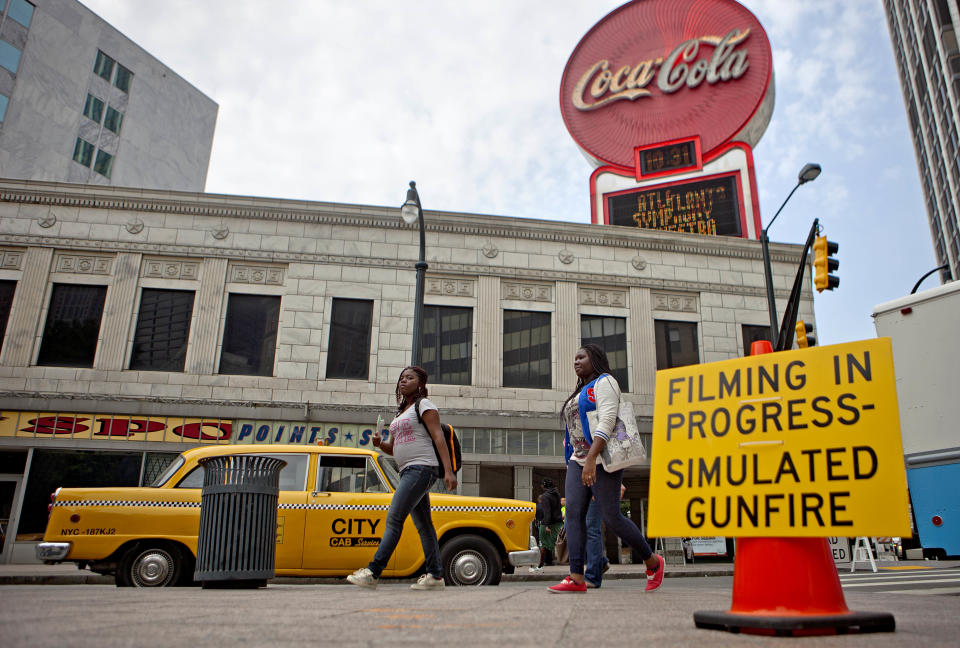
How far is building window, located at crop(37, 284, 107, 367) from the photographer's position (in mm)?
16906

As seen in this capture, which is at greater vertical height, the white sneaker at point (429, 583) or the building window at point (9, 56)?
the building window at point (9, 56)

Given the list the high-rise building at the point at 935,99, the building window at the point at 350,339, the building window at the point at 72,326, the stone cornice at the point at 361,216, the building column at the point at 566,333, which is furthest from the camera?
the high-rise building at the point at 935,99

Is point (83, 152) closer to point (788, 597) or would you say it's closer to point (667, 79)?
point (667, 79)

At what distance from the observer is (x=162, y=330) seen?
17.4m

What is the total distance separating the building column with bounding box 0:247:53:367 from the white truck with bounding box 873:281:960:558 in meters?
18.2

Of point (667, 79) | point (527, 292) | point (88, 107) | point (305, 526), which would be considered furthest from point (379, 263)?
point (88, 107)

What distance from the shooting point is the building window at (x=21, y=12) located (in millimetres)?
33969

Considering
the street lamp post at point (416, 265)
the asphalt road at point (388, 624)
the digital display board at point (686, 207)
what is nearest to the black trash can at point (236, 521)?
the asphalt road at point (388, 624)

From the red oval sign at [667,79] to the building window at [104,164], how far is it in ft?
86.4

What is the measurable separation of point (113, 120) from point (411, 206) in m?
34.8

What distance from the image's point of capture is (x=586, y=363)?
19.7ft

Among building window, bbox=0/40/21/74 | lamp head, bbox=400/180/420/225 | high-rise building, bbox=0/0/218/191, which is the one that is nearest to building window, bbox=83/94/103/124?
high-rise building, bbox=0/0/218/191

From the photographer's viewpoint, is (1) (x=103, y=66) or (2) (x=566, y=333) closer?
(2) (x=566, y=333)

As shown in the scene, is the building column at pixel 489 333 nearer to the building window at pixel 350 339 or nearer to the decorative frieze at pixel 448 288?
the decorative frieze at pixel 448 288
